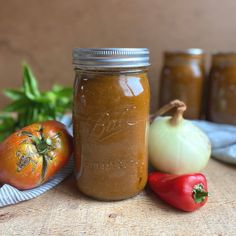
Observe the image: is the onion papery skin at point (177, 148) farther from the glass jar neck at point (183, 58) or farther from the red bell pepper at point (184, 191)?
the glass jar neck at point (183, 58)

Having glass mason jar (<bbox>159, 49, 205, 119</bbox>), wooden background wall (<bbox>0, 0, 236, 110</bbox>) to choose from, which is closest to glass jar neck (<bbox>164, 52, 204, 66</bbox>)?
glass mason jar (<bbox>159, 49, 205, 119</bbox>)

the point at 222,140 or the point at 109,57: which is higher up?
the point at 109,57

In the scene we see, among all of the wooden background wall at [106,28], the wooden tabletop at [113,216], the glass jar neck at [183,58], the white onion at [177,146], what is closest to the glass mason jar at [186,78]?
the glass jar neck at [183,58]

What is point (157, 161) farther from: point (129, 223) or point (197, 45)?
point (197, 45)

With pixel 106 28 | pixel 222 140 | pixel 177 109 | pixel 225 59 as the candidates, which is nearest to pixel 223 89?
pixel 225 59

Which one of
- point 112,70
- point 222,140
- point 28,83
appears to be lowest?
point 222,140

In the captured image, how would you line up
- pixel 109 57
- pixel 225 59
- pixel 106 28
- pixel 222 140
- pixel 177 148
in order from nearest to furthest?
pixel 109 57 < pixel 177 148 < pixel 222 140 < pixel 225 59 < pixel 106 28

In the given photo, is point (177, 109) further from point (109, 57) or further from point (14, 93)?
point (14, 93)
